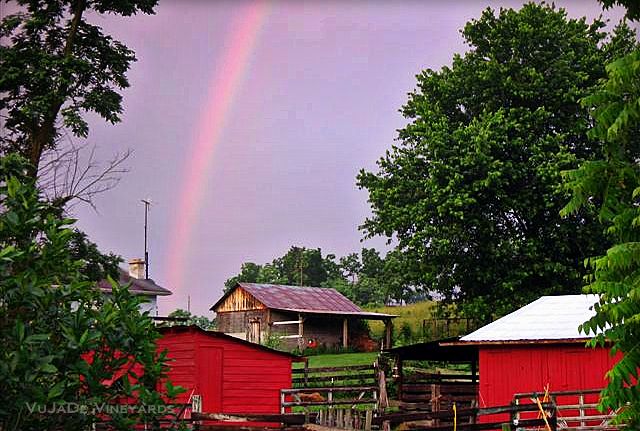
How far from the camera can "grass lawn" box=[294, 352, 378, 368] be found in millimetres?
45031

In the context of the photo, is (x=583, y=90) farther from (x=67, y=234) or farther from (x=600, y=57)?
(x=67, y=234)

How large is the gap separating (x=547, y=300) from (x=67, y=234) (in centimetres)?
2349

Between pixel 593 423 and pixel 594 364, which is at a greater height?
pixel 594 364

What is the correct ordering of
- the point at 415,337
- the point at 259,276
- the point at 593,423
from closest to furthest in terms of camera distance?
the point at 593,423, the point at 415,337, the point at 259,276

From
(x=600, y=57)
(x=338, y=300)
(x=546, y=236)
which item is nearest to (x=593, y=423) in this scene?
(x=546, y=236)

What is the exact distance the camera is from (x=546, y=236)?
3903 cm

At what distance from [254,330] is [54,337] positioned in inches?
1928

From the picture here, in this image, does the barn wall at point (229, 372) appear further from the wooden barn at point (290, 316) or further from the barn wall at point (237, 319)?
the barn wall at point (237, 319)

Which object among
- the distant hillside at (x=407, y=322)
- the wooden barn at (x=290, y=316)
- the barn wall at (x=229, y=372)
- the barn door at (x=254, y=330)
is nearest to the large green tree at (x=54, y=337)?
the barn wall at (x=229, y=372)

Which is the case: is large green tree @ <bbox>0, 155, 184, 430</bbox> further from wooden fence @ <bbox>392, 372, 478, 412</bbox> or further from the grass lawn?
the grass lawn

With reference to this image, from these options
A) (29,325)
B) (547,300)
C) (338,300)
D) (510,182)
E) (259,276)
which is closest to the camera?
(29,325)

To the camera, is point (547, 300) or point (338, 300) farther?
Answer: point (338, 300)

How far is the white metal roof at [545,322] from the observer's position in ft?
76.1

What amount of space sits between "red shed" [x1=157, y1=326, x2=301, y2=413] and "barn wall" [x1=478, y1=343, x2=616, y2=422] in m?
6.39
